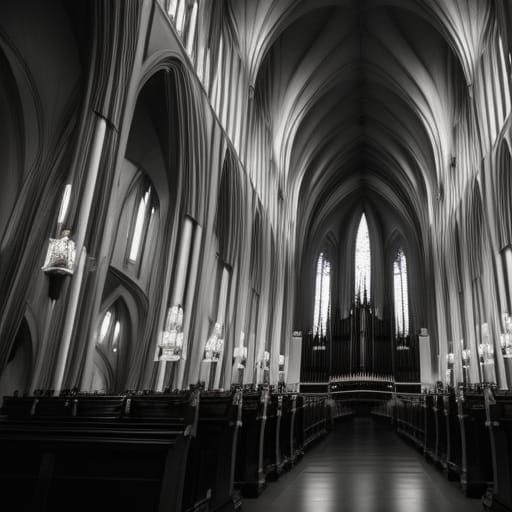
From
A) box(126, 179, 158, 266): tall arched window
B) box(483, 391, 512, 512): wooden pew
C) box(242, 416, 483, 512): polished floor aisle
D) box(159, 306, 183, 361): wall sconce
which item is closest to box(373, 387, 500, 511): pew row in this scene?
box(483, 391, 512, 512): wooden pew

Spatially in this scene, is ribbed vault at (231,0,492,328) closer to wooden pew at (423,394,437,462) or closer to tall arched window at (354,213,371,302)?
tall arched window at (354,213,371,302)

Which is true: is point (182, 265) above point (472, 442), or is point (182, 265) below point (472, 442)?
above

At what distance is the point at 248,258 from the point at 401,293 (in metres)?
20.2

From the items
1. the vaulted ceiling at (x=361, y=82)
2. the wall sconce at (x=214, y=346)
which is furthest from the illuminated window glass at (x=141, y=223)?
the vaulted ceiling at (x=361, y=82)

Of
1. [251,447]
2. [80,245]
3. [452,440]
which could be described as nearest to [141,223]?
[80,245]

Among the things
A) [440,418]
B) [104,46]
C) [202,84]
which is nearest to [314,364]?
[202,84]

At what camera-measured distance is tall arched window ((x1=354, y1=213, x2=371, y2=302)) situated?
34.3 meters

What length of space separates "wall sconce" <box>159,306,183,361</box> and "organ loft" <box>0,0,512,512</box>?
53 mm

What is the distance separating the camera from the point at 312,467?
7285mm

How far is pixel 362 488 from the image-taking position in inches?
221

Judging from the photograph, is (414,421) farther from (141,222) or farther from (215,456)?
(141,222)

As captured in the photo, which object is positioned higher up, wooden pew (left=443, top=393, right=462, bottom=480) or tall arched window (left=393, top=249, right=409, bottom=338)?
tall arched window (left=393, top=249, right=409, bottom=338)

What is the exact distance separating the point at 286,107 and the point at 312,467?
1944 cm

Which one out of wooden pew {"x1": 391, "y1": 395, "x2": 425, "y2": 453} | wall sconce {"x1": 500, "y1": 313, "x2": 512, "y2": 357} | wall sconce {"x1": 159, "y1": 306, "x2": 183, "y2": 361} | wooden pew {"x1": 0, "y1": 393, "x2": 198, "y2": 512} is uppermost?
wall sconce {"x1": 500, "y1": 313, "x2": 512, "y2": 357}
